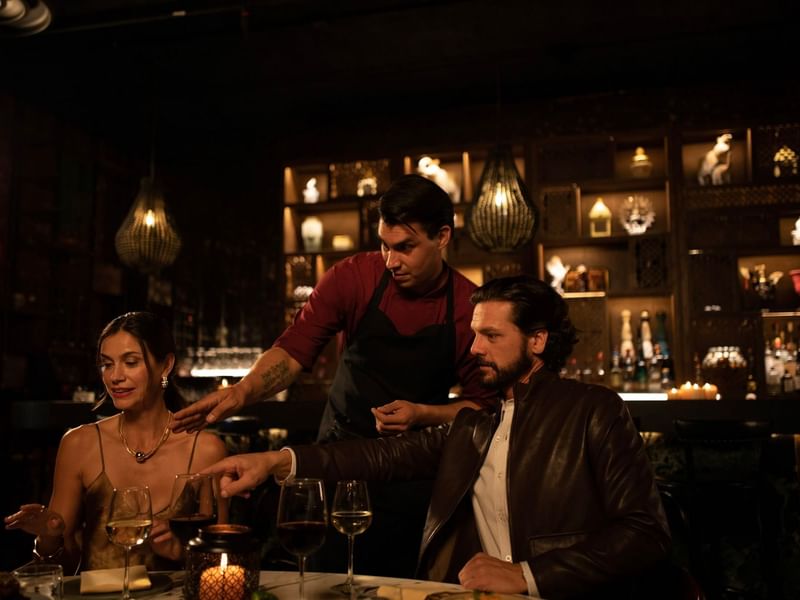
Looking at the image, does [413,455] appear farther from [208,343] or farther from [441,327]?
[208,343]

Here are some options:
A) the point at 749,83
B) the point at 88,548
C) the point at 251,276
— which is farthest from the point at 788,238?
the point at 88,548

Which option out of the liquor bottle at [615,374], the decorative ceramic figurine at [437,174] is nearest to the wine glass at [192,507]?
the liquor bottle at [615,374]

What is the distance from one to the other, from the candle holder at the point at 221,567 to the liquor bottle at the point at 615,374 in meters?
4.69

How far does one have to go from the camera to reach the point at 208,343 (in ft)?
23.5

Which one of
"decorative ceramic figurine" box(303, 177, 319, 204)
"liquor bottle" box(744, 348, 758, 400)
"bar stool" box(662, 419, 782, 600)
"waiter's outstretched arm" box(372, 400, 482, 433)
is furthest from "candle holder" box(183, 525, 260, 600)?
"decorative ceramic figurine" box(303, 177, 319, 204)

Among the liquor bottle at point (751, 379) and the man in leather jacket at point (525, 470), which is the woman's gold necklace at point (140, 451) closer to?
the man in leather jacket at point (525, 470)

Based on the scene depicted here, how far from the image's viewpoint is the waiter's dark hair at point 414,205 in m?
2.41

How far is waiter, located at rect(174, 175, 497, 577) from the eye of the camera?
2.40 meters

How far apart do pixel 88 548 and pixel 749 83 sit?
5.60m

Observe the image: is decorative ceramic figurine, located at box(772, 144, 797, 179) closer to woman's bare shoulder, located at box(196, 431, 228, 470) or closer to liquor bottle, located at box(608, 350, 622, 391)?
liquor bottle, located at box(608, 350, 622, 391)

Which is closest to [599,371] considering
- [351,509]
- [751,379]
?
[751,379]

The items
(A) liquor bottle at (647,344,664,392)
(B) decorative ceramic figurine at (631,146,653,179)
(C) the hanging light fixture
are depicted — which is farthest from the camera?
(B) decorative ceramic figurine at (631,146,653,179)

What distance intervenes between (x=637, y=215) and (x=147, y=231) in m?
3.47

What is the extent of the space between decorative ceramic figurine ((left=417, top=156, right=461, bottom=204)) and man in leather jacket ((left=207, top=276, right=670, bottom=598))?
4.38 meters
